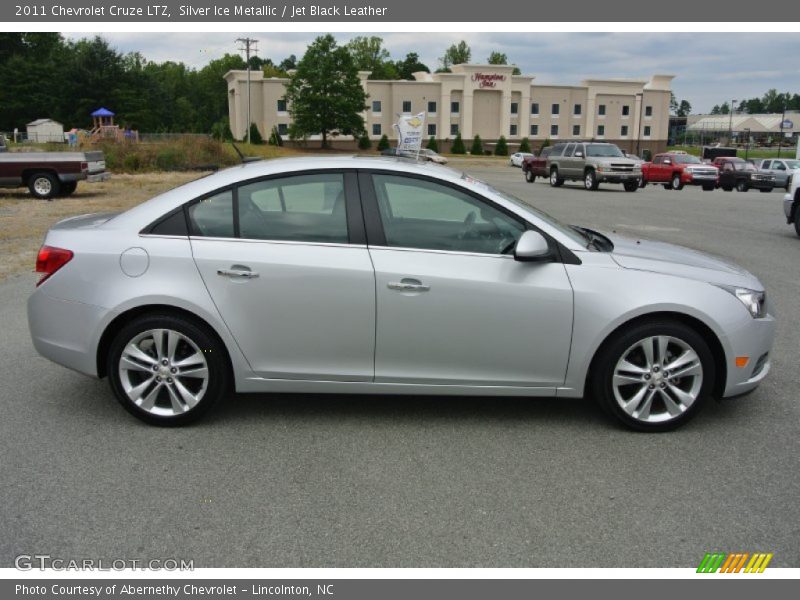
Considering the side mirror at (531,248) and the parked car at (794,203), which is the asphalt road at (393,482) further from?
the parked car at (794,203)

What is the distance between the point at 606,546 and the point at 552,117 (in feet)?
335

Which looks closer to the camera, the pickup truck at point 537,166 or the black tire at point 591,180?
the black tire at point 591,180

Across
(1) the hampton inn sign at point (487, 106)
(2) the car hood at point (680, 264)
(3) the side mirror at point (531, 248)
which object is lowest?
(2) the car hood at point (680, 264)

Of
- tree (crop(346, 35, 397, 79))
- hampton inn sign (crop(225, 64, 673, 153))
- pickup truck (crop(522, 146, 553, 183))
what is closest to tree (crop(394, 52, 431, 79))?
tree (crop(346, 35, 397, 79))

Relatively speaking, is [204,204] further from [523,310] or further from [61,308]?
[523,310]

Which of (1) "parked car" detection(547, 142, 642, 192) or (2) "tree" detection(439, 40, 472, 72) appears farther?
(2) "tree" detection(439, 40, 472, 72)

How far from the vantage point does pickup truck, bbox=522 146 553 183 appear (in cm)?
3741

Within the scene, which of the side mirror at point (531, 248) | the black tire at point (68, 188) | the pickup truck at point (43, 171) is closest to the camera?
the side mirror at point (531, 248)

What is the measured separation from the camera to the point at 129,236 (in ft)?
15.4

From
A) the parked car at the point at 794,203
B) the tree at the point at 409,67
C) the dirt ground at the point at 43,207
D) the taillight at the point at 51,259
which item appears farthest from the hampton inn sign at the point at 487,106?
the taillight at the point at 51,259

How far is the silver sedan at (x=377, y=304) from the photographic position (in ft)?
14.9

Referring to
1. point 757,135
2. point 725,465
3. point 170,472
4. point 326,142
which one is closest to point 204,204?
point 170,472

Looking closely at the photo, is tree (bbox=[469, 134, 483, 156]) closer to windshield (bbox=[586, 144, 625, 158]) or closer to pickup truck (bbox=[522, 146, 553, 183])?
pickup truck (bbox=[522, 146, 553, 183])

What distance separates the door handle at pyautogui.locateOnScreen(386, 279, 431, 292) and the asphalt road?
0.93 m
